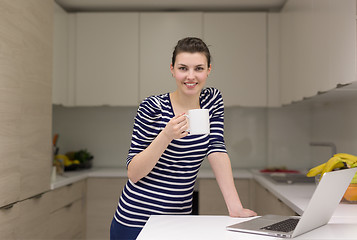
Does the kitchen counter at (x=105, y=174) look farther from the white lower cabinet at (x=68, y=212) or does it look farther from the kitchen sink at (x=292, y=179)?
the kitchen sink at (x=292, y=179)

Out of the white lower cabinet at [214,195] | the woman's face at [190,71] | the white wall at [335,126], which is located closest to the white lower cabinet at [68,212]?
the white lower cabinet at [214,195]

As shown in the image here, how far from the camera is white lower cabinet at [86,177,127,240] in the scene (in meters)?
3.34

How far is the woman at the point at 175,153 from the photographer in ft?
4.75

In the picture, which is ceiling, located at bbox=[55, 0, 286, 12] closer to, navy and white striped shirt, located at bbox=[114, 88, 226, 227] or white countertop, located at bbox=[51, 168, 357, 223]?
white countertop, located at bbox=[51, 168, 357, 223]

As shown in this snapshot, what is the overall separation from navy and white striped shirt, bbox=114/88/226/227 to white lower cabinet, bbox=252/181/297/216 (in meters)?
0.67

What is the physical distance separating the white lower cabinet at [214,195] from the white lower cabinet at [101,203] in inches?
26.9

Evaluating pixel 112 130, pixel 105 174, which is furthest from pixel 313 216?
pixel 112 130

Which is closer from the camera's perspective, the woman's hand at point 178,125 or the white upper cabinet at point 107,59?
the woman's hand at point 178,125

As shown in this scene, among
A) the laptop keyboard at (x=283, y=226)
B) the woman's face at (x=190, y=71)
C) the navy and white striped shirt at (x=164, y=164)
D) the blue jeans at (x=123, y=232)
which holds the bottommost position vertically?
the blue jeans at (x=123, y=232)

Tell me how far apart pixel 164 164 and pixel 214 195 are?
6.01ft

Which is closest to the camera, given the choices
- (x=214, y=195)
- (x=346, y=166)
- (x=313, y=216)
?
(x=313, y=216)

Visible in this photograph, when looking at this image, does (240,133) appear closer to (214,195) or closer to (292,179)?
(214,195)

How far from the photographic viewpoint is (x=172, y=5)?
3535 mm

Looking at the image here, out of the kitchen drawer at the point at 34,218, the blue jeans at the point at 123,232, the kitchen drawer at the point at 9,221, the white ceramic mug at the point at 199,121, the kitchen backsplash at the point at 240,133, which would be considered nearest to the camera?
the white ceramic mug at the point at 199,121
